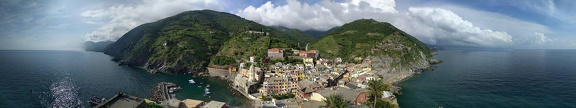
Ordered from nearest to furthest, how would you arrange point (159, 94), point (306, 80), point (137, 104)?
point (137, 104), point (159, 94), point (306, 80)

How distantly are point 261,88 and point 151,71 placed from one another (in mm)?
41715

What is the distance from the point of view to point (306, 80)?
167 ft

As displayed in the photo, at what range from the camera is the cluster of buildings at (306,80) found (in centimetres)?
4106

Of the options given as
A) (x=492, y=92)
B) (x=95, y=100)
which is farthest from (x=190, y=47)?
(x=492, y=92)

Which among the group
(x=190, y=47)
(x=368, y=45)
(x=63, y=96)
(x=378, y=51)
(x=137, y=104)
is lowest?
(x=63, y=96)

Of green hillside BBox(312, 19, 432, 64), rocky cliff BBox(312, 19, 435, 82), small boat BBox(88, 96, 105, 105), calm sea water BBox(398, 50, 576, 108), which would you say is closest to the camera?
small boat BBox(88, 96, 105, 105)

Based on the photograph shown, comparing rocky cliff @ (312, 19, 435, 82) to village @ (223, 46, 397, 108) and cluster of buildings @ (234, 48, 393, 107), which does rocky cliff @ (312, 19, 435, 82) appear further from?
cluster of buildings @ (234, 48, 393, 107)

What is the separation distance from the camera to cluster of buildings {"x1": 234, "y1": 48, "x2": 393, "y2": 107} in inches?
1617

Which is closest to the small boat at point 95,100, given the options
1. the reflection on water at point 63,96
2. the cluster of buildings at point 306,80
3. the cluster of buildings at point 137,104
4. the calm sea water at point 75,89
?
the calm sea water at point 75,89

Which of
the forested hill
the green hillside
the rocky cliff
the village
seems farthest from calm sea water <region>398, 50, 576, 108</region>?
the forested hill

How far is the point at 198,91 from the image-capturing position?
172ft

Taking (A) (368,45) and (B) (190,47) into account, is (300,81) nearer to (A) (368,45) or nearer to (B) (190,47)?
(A) (368,45)

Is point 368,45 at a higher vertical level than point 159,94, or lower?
higher

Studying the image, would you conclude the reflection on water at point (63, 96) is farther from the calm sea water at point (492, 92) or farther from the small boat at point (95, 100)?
the calm sea water at point (492, 92)
